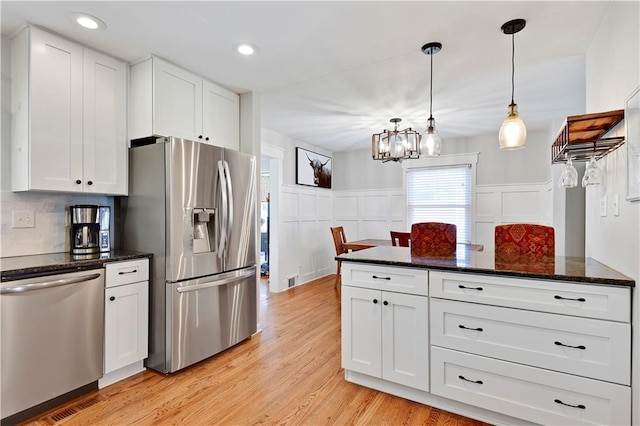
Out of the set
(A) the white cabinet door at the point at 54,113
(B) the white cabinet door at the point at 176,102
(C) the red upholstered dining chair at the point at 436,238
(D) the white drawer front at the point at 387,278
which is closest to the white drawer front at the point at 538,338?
(D) the white drawer front at the point at 387,278

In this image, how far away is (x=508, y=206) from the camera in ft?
16.4

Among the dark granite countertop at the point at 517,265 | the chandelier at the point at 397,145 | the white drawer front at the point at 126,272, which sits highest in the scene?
the chandelier at the point at 397,145

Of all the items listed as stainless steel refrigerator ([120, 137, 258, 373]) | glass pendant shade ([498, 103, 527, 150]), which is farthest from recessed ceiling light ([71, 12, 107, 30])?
glass pendant shade ([498, 103, 527, 150])

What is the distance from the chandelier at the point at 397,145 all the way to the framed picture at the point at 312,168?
189 centimetres

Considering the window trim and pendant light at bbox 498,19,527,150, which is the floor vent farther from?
the window trim

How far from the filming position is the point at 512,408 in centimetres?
174

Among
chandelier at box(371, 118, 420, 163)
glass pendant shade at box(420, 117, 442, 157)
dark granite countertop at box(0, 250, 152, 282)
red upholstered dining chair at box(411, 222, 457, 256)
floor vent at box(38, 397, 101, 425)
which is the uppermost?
chandelier at box(371, 118, 420, 163)

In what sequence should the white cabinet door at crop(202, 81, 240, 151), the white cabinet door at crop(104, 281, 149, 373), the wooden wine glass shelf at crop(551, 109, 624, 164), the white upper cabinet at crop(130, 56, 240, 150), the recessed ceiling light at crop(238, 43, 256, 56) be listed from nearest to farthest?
the wooden wine glass shelf at crop(551, 109, 624, 164) → the white cabinet door at crop(104, 281, 149, 373) → the recessed ceiling light at crop(238, 43, 256, 56) → the white upper cabinet at crop(130, 56, 240, 150) → the white cabinet door at crop(202, 81, 240, 151)

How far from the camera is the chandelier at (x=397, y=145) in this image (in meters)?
3.43

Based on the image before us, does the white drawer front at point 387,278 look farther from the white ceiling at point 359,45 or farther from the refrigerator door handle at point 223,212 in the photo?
the white ceiling at point 359,45

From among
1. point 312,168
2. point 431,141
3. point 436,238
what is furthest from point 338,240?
point 431,141

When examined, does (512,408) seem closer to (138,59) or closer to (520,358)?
(520,358)

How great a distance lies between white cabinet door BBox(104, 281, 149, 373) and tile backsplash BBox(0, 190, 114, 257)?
0.66 metres

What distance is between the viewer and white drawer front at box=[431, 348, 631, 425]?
60.8 inches
